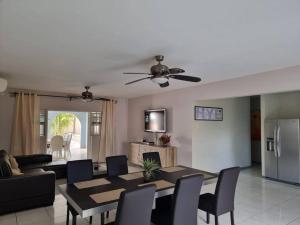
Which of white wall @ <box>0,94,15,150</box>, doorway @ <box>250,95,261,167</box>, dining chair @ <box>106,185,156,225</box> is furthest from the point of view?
doorway @ <box>250,95,261,167</box>

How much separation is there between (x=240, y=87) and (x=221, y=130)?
194cm

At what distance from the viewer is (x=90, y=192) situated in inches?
89.7

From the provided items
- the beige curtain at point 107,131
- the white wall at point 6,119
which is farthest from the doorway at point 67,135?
the white wall at point 6,119

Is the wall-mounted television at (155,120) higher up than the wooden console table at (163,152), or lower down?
higher up

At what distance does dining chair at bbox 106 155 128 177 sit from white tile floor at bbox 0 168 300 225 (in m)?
0.66

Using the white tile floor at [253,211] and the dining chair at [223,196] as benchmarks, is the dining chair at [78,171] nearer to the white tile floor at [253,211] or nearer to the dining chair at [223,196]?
the white tile floor at [253,211]

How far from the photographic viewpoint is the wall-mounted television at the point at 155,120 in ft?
20.4

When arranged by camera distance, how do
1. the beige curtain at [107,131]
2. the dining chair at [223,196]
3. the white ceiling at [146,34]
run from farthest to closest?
1. the beige curtain at [107,131]
2. the dining chair at [223,196]
3. the white ceiling at [146,34]

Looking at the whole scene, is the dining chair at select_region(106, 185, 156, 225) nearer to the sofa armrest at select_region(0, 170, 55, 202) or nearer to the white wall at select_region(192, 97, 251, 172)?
the sofa armrest at select_region(0, 170, 55, 202)

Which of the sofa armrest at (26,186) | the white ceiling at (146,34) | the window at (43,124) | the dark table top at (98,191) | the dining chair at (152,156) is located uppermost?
the white ceiling at (146,34)

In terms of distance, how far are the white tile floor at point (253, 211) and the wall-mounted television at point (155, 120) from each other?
234 cm

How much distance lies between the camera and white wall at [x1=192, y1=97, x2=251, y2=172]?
5516 millimetres

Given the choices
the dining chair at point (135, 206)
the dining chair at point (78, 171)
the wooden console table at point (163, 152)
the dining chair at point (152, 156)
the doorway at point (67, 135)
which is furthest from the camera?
the doorway at point (67, 135)

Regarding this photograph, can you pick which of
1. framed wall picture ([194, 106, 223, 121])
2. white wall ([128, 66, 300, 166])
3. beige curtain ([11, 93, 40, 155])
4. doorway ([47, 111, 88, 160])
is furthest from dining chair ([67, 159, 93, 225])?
doorway ([47, 111, 88, 160])
